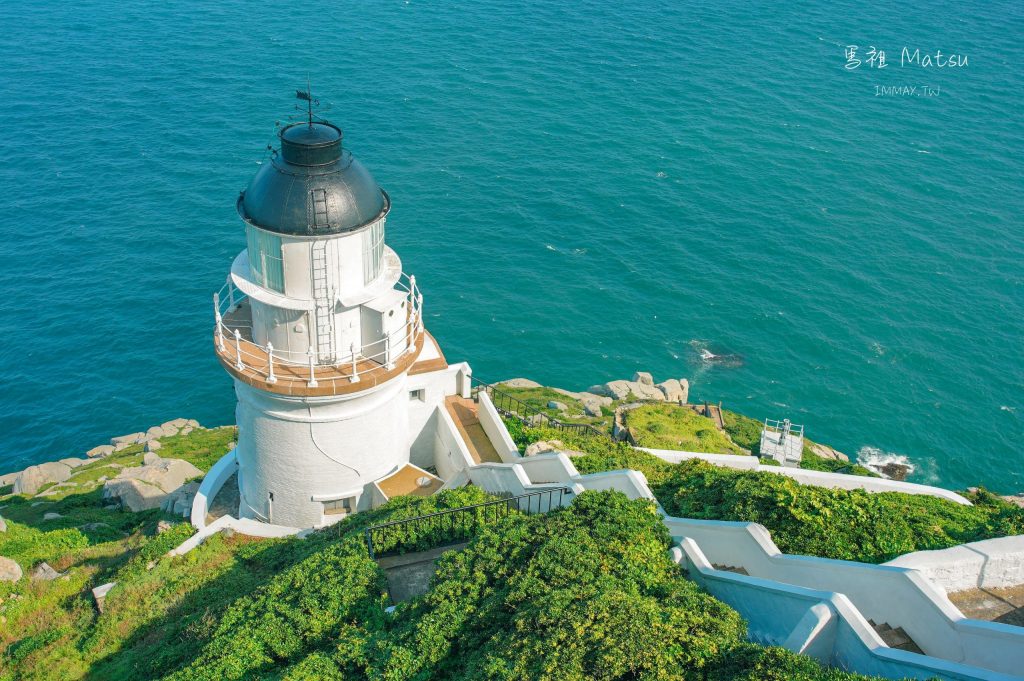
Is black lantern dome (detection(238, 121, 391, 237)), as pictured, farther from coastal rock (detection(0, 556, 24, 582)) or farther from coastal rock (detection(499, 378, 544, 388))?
coastal rock (detection(499, 378, 544, 388))

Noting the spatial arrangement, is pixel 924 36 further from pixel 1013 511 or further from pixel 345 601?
pixel 345 601

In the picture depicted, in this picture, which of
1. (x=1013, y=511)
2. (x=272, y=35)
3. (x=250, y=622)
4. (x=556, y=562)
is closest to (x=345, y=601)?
(x=250, y=622)

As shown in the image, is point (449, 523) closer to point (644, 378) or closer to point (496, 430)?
point (496, 430)

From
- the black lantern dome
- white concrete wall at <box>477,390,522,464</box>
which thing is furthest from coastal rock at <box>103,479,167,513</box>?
the black lantern dome

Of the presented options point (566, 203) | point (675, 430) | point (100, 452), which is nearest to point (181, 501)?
point (100, 452)

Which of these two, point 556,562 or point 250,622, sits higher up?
point 556,562
